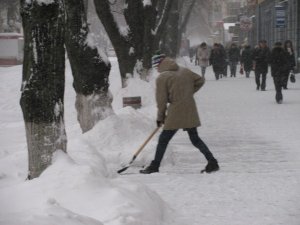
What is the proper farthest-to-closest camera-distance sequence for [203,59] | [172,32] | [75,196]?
[172,32], [203,59], [75,196]

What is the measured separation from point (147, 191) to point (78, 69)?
4501 mm

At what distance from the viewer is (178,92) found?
847cm

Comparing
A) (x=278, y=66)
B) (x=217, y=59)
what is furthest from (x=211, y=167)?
(x=217, y=59)

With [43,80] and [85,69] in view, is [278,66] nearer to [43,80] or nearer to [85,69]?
[85,69]

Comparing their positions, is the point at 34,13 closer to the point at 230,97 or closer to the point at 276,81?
the point at 276,81

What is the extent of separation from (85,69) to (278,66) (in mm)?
8287

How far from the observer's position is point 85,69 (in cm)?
1069

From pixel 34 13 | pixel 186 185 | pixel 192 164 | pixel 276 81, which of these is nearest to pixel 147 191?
pixel 186 185

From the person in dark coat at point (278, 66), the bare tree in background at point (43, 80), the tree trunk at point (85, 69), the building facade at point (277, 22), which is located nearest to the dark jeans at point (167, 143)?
the bare tree in background at point (43, 80)

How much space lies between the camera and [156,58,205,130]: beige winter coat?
845 cm

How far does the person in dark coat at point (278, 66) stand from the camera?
680 inches

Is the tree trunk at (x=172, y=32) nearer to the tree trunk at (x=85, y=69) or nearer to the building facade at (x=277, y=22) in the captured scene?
the building facade at (x=277, y=22)

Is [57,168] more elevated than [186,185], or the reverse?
[57,168]

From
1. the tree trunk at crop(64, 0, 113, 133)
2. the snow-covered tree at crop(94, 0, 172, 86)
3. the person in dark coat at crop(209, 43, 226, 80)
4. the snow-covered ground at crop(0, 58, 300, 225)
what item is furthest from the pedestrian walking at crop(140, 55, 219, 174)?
the person in dark coat at crop(209, 43, 226, 80)
